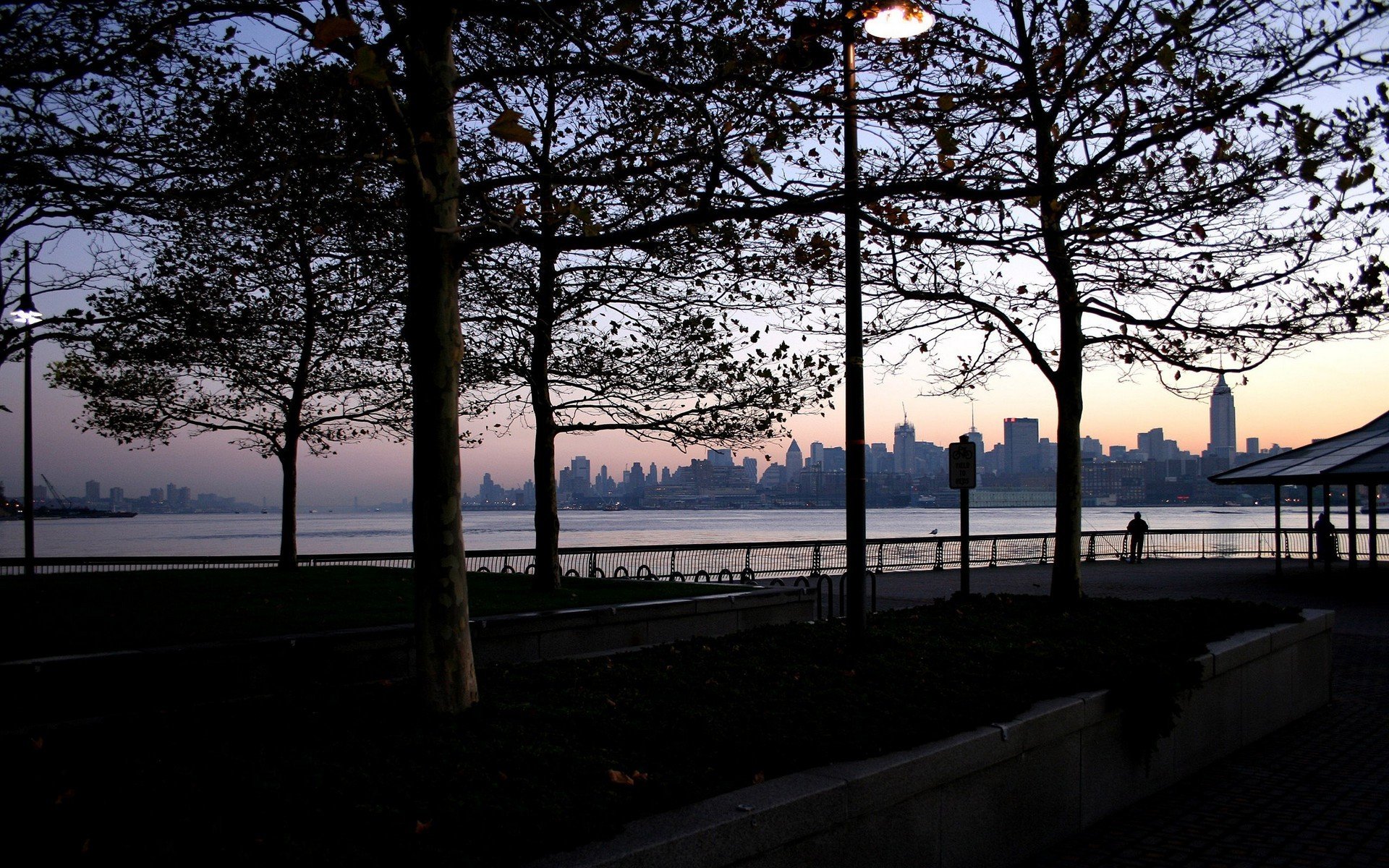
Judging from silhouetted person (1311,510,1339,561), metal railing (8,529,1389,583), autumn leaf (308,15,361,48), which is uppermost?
autumn leaf (308,15,361,48)

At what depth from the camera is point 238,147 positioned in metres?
7.78

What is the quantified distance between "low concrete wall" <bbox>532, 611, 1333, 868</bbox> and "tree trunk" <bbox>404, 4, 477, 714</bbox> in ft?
6.38

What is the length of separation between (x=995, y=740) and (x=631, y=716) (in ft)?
7.00

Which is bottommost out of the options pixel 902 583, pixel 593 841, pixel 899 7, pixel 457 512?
pixel 902 583

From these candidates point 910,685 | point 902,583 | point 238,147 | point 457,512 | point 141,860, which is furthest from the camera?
point 902,583

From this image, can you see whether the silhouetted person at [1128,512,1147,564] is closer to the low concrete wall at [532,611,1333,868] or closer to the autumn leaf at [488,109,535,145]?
the low concrete wall at [532,611,1333,868]

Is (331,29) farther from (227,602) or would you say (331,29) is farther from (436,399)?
(227,602)

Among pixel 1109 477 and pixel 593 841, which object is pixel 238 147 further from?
pixel 1109 477

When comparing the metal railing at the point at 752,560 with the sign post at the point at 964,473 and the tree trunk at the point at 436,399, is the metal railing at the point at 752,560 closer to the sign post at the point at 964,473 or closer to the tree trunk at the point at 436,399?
the sign post at the point at 964,473

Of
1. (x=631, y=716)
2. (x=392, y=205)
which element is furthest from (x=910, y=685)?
(x=392, y=205)

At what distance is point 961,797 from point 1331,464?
874 inches

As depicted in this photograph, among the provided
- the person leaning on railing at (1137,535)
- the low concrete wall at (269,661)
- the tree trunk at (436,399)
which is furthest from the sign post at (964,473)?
the person leaning on railing at (1137,535)

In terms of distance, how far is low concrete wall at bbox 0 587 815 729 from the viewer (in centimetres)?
746

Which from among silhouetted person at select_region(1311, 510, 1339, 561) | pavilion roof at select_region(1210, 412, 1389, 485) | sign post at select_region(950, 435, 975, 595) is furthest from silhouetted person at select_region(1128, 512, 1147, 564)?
sign post at select_region(950, 435, 975, 595)
